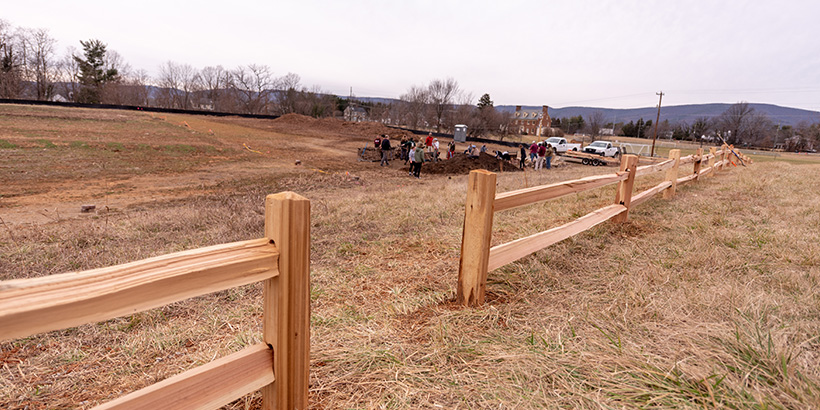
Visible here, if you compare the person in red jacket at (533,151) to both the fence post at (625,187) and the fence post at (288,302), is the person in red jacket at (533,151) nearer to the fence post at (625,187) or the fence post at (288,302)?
the fence post at (625,187)

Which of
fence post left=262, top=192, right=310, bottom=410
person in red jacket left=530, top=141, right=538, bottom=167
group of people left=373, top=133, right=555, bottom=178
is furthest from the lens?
person in red jacket left=530, top=141, right=538, bottom=167

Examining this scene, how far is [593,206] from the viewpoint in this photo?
23.4 ft

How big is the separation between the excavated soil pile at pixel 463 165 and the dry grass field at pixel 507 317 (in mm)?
14385

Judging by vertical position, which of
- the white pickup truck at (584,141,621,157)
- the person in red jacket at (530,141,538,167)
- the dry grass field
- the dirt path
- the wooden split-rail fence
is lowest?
the dirt path

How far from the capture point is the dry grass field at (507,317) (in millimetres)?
2062

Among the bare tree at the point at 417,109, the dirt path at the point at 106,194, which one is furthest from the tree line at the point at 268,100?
the dirt path at the point at 106,194

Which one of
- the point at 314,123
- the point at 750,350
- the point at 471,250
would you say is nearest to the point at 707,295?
the point at 750,350

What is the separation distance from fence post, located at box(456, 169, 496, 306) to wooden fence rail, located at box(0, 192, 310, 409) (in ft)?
4.92

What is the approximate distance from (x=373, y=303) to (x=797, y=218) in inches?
241

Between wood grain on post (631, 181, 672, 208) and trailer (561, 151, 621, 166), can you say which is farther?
trailer (561, 151, 621, 166)

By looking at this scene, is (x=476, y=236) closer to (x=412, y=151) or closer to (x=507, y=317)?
(x=507, y=317)

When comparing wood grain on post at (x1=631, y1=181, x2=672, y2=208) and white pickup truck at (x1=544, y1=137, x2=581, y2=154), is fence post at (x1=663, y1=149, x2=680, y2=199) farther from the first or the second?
white pickup truck at (x1=544, y1=137, x2=581, y2=154)

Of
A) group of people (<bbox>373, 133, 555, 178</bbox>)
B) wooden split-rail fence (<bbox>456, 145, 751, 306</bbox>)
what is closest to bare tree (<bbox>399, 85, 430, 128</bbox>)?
group of people (<bbox>373, 133, 555, 178</bbox>)

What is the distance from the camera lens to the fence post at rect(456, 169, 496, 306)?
115 inches
